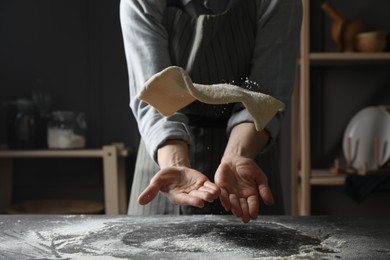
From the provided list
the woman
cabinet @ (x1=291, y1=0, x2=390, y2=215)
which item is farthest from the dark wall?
the woman

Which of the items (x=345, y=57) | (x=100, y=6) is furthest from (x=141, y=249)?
(x=100, y=6)

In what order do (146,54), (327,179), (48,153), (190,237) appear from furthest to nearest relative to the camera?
(48,153) < (327,179) < (146,54) < (190,237)

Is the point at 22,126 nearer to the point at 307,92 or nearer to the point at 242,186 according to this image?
the point at 307,92

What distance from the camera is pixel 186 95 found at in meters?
0.81

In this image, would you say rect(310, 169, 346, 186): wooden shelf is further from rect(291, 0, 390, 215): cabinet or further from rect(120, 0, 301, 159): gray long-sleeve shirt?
rect(120, 0, 301, 159): gray long-sleeve shirt

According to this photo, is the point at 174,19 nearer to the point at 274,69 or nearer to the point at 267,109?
the point at 274,69

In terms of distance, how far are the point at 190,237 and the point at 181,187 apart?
117 millimetres

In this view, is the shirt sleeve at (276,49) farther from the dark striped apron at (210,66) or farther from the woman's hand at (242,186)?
the woman's hand at (242,186)

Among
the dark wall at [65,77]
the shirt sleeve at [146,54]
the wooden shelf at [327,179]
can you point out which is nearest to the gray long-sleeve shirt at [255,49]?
the shirt sleeve at [146,54]

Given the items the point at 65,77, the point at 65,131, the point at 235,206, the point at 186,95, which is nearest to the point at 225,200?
the point at 235,206

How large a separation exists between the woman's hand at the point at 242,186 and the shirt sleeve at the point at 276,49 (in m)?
0.16

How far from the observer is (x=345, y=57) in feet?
6.06

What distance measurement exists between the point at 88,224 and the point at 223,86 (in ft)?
0.95

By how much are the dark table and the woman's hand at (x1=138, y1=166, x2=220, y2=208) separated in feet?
0.15
